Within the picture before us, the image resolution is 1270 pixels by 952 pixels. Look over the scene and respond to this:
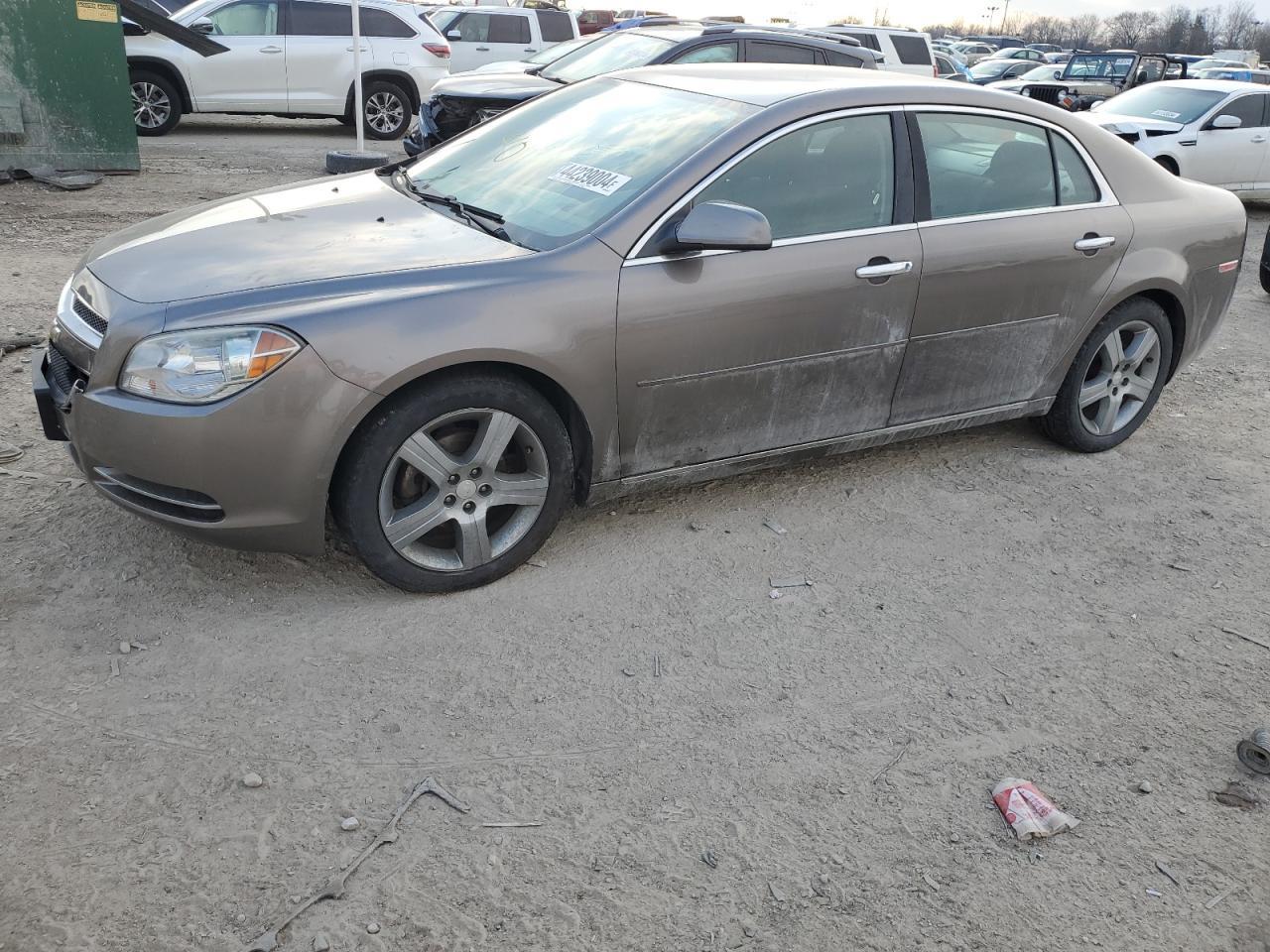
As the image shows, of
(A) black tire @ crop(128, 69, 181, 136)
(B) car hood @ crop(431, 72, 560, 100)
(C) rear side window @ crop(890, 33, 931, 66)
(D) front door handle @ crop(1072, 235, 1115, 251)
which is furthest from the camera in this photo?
(C) rear side window @ crop(890, 33, 931, 66)

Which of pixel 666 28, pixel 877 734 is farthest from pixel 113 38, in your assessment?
pixel 877 734

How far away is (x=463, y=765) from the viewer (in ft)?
9.60

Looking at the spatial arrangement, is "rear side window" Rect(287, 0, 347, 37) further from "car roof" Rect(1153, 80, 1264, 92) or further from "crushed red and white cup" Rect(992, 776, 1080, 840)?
"crushed red and white cup" Rect(992, 776, 1080, 840)

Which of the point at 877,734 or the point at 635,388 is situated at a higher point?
the point at 635,388

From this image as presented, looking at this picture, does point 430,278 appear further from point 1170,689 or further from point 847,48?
point 847,48

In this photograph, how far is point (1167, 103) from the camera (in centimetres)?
1348

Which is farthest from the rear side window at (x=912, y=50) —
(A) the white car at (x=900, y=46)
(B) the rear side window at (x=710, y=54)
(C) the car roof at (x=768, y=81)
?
(C) the car roof at (x=768, y=81)

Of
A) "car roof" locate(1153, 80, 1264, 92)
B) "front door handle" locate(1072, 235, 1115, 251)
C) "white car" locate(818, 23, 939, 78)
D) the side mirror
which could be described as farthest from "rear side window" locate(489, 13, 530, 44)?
the side mirror

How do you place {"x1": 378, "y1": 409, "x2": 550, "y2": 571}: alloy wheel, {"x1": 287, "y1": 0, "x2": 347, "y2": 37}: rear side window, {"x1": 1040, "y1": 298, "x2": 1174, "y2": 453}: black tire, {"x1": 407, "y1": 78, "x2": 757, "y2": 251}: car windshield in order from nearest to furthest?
{"x1": 378, "y1": 409, "x2": 550, "y2": 571}: alloy wheel → {"x1": 407, "y1": 78, "x2": 757, "y2": 251}: car windshield → {"x1": 1040, "y1": 298, "x2": 1174, "y2": 453}: black tire → {"x1": 287, "y1": 0, "x2": 347, "y2": 37}: rear side window

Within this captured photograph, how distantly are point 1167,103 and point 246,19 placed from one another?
37.5 ft

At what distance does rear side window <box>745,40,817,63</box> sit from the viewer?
35.4 feet

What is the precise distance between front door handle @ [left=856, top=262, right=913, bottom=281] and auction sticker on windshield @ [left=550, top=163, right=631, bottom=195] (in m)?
0.93

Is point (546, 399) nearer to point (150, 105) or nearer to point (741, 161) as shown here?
point (741, 161)

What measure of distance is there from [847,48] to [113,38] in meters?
6.81
